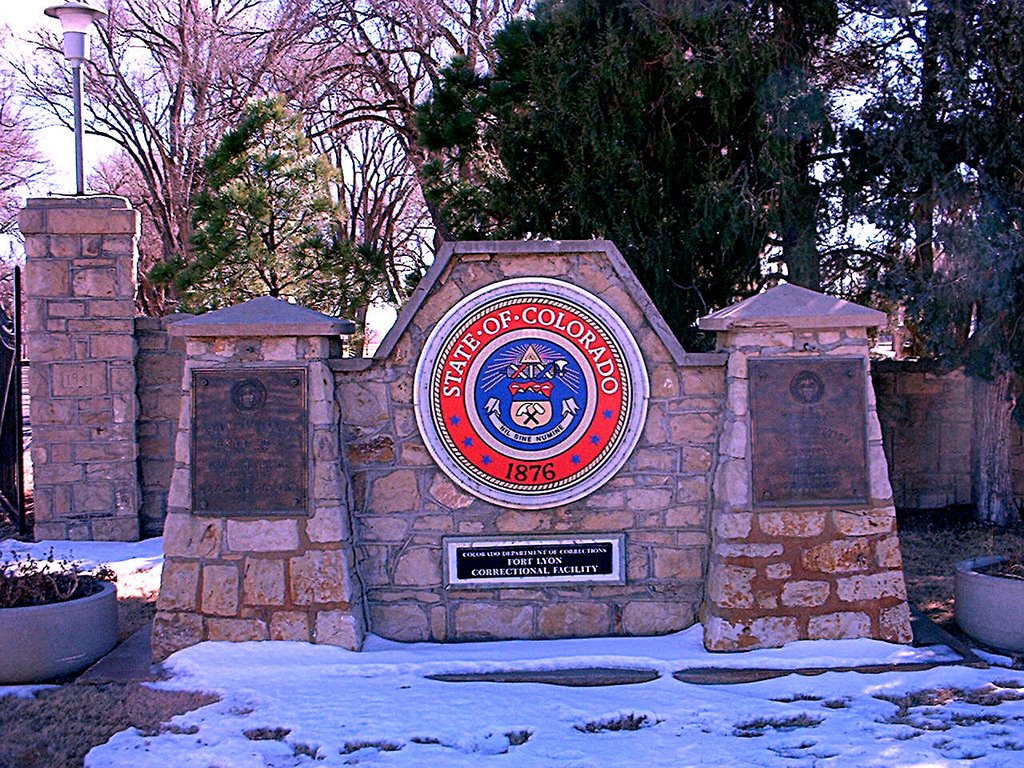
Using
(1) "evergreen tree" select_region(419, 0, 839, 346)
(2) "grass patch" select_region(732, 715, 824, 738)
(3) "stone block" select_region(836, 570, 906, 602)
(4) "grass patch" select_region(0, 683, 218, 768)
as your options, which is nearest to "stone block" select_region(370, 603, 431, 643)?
(4) "grass patch" select_region(0, 683, 218, 768)

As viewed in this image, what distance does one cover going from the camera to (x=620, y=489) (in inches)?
237

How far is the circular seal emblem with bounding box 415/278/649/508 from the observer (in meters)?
5.96

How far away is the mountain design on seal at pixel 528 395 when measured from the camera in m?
5.96

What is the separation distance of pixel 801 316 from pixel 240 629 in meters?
3.50

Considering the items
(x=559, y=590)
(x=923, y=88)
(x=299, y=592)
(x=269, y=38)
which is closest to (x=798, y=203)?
(x=923, y=88)

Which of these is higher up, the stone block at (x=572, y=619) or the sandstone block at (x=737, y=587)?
the sandstone block at (x=737, y=587)

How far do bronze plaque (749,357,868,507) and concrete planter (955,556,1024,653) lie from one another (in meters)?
0.85

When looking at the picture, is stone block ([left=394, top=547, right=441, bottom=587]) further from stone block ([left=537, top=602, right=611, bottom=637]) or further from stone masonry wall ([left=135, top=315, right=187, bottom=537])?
stone masonry wall ([left=135, top=315, right=187, bottom=537])

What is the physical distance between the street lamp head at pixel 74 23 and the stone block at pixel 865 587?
7.48 meters

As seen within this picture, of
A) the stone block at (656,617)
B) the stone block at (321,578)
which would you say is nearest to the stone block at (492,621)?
the stone block at (656,617)

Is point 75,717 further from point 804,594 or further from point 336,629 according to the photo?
point 804,594

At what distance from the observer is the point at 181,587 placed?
5781mm

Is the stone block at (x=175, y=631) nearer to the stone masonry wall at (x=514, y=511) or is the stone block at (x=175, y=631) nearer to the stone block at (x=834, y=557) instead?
the stone masonry wall at (x=514, y=511)

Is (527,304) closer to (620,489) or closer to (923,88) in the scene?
(620,489)
